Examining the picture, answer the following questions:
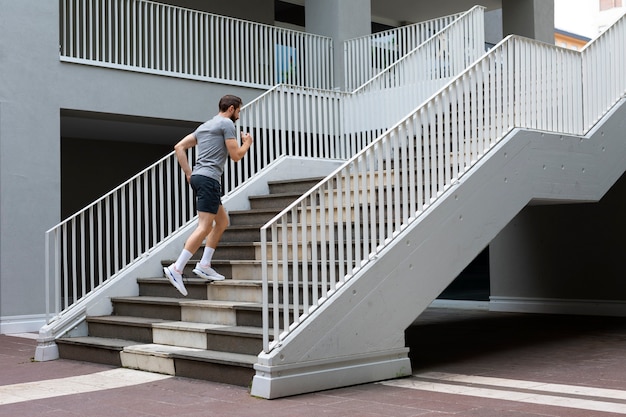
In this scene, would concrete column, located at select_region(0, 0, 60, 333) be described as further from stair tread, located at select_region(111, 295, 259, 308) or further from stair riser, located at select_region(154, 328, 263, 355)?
stair riser, located at select_region(154, 328, 263, 355)

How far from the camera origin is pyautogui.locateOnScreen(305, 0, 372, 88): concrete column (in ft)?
50.8

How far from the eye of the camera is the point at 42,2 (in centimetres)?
1198

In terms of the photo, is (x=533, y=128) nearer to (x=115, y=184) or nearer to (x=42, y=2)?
(x=42, y=2)

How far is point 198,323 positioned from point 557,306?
7.36 metres

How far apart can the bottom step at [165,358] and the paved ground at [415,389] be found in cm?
10

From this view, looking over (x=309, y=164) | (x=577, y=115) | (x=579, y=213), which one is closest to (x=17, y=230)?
(x=309, y=164)

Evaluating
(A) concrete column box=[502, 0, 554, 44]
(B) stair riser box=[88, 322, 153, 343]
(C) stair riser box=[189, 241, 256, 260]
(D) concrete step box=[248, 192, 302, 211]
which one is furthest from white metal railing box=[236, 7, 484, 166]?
(A) concrete column box=[502, 0, 554, 44]

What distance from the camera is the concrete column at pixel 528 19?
1958cm

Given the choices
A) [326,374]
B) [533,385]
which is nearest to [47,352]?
[326,374]

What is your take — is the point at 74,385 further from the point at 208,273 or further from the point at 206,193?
the point at 206,193

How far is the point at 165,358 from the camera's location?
7406mm

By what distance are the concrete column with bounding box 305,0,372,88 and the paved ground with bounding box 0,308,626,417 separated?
7295 millimetres

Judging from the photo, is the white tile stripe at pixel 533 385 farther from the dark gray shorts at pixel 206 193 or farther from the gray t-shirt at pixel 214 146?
the gray t-shirt at pixel 214 146

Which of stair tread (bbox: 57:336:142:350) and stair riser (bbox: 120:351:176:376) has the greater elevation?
stair tread (bbox: 57:336:142:350)
